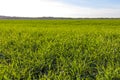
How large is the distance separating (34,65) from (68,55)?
1.17 metres

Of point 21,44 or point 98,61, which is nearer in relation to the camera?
point 98,61

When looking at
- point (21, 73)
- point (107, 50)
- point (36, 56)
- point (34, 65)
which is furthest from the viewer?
point (107, 50)

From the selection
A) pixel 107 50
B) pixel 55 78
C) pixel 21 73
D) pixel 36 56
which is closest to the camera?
pixel 55 78

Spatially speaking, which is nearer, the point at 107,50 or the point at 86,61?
the point at 86,61

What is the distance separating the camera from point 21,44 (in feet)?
27.2

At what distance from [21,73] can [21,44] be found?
111 inches

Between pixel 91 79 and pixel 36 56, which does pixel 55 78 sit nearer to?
pixel 91 79

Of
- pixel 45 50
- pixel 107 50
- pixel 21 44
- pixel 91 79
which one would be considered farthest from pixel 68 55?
pixel 21 44

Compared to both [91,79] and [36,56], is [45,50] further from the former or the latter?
[91,79]

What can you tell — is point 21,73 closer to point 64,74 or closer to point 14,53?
point 64,74

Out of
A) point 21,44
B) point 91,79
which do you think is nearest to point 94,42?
point 21,44

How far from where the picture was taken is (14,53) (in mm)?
7199

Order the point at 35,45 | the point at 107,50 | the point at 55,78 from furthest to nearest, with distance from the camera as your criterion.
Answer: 1. the point at 35,45
2. the point at 107,50
3. the point at 55,78

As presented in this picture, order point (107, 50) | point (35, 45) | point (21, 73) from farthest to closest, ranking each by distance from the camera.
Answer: point (35, 45)
point (107, 50)
point (21, 73)
